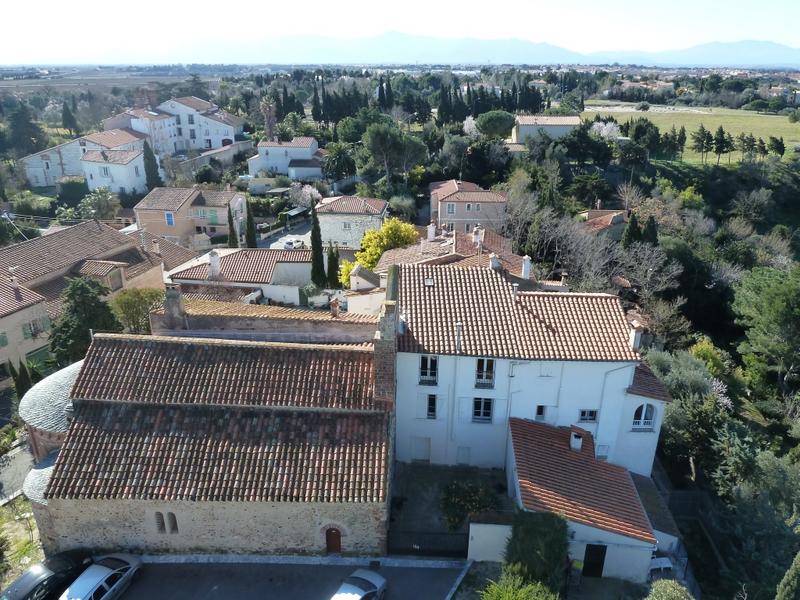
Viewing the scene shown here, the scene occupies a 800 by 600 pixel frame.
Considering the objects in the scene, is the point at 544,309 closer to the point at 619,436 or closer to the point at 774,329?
the point at 619,436

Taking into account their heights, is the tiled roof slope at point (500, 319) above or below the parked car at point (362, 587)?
above

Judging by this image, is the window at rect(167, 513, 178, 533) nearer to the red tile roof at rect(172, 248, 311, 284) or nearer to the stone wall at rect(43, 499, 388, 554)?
the stone wall at rect(43, 499, 388, 554)

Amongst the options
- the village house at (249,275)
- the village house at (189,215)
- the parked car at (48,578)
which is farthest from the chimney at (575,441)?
the village house at (189,215)

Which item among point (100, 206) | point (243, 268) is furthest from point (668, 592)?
point (100, 206)

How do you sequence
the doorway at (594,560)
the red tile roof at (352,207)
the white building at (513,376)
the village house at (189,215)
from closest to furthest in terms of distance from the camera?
the doorway at (594,560), the white building at (513,376), the red tile roof at (352,207), the village house at (189,215)

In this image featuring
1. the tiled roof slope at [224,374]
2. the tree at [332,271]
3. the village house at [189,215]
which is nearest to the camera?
the tiled roof slope at [224,374]

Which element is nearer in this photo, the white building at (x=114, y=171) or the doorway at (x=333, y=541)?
the doorway at (x=333, y=541)

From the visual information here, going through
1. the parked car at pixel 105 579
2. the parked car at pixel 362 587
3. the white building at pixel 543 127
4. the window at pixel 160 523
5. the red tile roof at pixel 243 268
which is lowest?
the parked car at pixel 362 587

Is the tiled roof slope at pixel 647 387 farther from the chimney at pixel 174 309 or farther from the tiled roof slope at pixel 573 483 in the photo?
the chimney at pixel 174 309
